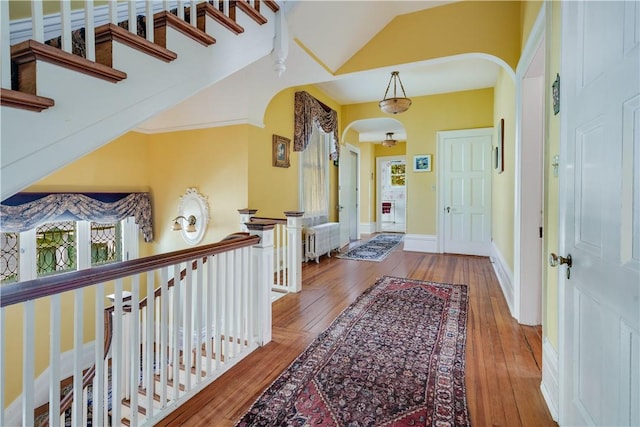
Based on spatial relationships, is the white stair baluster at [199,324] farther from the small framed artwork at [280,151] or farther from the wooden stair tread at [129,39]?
the small framed artwork at [280,151]

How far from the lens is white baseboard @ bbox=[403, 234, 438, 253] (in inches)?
237

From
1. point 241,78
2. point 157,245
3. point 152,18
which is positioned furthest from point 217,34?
point 157,245

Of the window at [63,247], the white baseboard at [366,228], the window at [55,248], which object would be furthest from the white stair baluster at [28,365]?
the white baseboard at [366,228]

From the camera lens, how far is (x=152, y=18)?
1.54 metres

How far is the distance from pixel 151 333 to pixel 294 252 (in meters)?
2.16

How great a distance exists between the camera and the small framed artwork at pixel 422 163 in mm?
6016

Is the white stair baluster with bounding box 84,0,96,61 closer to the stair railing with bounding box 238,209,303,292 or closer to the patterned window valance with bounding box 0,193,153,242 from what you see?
the stair railing with bounding box 238,209,303,292

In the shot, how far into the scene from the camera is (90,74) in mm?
1301

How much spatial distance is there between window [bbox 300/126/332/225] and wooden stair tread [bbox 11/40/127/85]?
401cm

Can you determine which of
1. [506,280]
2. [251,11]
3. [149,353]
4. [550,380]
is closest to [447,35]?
[251,11]

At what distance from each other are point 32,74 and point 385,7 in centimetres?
336

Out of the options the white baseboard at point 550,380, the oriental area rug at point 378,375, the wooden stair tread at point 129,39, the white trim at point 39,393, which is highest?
the wooden stair tread at point 129,39

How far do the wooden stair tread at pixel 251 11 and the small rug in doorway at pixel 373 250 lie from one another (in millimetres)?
3976

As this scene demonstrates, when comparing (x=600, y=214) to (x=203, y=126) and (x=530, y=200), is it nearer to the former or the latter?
(x=530, y=200)
